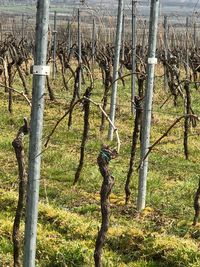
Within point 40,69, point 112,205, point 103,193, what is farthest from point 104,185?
point 112,205

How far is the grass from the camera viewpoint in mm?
5180

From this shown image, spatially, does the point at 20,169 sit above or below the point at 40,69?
below

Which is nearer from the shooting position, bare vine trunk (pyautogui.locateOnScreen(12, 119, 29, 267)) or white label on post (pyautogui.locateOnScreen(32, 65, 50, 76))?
white label on post (pyautogui.locateOnScreen(32, 65, 50, 76))

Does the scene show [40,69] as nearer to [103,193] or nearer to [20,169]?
[103,193]

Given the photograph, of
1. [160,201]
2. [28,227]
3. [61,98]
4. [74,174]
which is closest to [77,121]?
[61,98]

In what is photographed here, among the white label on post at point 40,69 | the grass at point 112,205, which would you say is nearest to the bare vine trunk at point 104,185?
the grass at point 112,205

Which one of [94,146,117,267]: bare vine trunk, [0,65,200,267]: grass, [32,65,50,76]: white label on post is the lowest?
[0,65,200,267]: grass

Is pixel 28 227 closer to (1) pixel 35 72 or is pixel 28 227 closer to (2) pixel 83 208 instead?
(1) pixel 35 72

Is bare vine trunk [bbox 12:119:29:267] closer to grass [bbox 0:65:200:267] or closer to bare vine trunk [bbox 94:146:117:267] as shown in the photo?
grass [bbox 0:65:200:267]

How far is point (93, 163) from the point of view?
9180 millimetres

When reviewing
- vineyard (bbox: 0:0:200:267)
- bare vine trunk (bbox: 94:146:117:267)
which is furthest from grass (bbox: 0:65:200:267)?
bare vine trunk (bbox: 94:146:117:267)

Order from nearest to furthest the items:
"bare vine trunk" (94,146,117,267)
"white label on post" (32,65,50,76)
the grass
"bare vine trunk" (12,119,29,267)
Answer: "white label on post" (32,65,50,76), "bare vine trunk" (94,146,117,267), "bare vine trunk" (12,119,29,267), the grass

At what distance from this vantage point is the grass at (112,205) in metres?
5.18

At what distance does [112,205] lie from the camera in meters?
7.19
